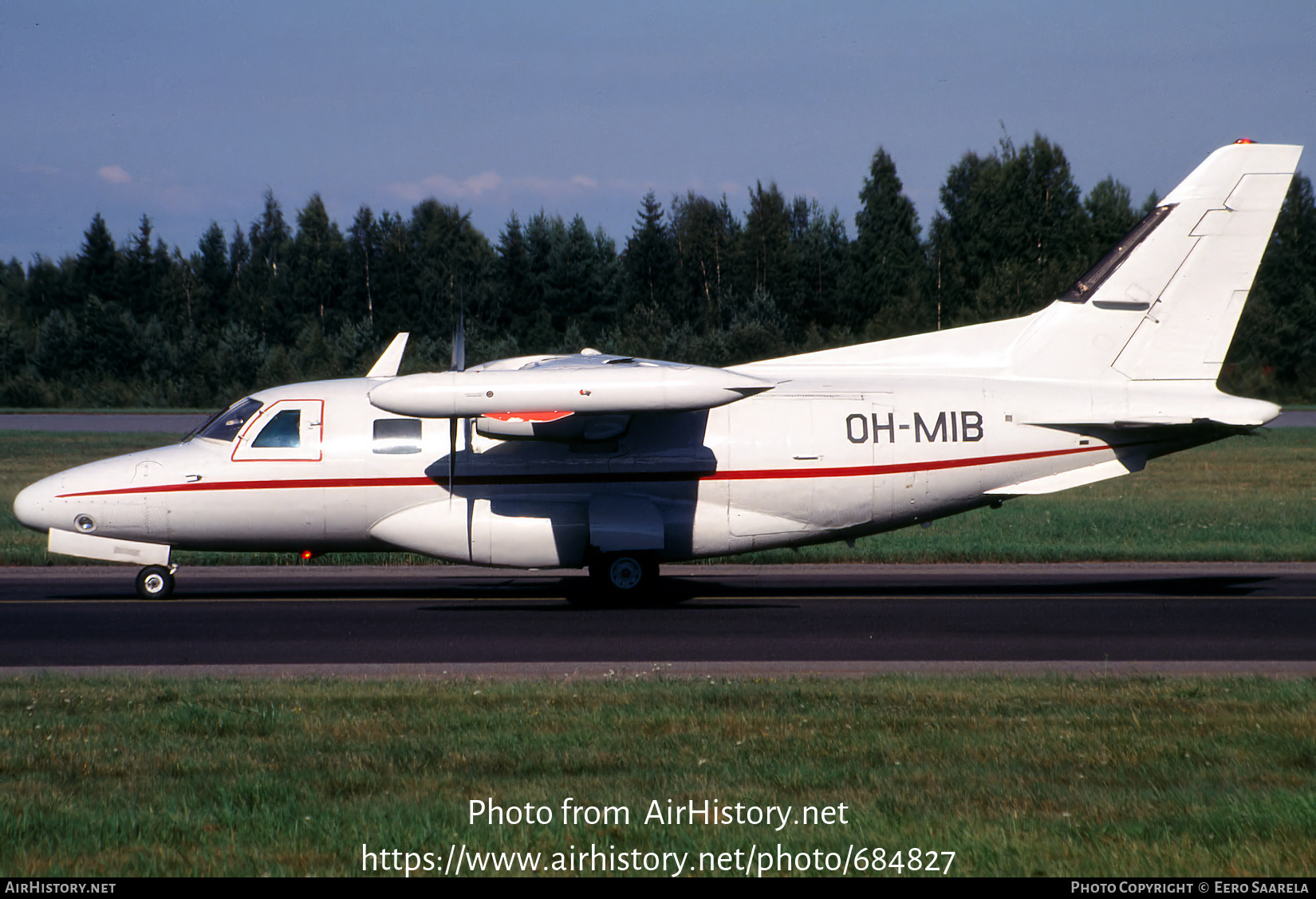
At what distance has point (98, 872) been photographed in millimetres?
5613

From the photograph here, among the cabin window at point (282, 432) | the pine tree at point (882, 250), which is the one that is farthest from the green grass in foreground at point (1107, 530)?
the pine tree at point (882, 250)

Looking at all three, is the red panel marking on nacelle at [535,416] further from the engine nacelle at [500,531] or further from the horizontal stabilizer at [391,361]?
the horizontal stabilizer at [391,361]

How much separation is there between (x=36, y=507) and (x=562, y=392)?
746cm

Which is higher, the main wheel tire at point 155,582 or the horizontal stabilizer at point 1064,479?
the horizontal stabilizer at point 1064,479

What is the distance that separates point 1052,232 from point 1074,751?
2567 inches

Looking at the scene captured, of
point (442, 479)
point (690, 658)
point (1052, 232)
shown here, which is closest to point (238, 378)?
point (1052, 232)

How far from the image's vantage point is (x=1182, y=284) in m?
16.0

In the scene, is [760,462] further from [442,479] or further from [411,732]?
[411,732]

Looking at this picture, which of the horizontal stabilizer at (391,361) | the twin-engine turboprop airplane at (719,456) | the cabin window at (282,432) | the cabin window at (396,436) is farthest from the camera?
the horizontal stabilizer at (391,361)

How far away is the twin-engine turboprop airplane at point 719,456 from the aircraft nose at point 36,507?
3cm

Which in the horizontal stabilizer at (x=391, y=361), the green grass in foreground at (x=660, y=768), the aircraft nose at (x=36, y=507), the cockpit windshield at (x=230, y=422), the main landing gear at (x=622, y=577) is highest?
the horizontal stabilizer at (x=391, y=361)

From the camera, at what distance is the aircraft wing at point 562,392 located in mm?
13773

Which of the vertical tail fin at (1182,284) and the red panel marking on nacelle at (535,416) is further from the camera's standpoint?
the vertical tail fin at (1182,284)

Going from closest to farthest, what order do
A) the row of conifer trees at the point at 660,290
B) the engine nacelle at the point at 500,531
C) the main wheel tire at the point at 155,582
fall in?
the engine nacelle at the point at 500,531 < the main wheel tire at the point at 155,582 < the row of conifer trees at the point at 660,290
